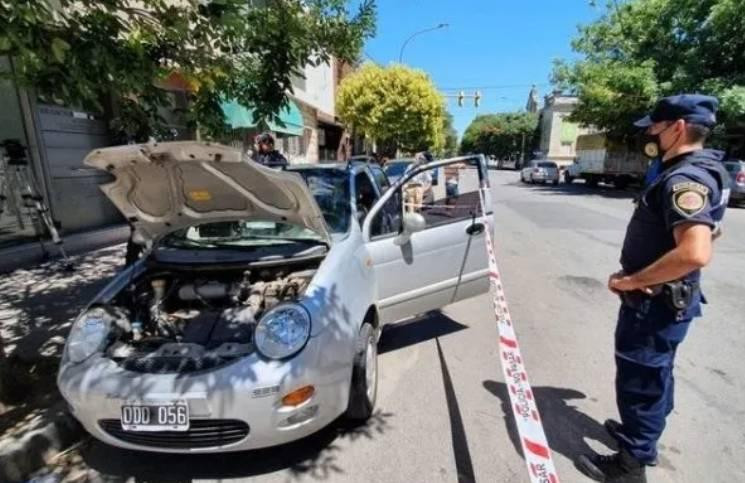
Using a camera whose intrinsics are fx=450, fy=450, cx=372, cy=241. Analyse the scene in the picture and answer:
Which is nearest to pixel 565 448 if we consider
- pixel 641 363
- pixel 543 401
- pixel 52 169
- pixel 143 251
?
pixel 543 401

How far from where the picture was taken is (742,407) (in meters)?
3.23

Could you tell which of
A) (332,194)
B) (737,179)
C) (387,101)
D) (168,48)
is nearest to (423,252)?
(332,194)

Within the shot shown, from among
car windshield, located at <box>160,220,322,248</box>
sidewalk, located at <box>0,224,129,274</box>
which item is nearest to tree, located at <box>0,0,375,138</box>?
car windshield, located at <box>160,220,322,248</box>

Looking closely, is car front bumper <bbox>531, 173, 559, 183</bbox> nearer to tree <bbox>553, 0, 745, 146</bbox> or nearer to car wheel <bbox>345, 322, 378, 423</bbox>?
tree <bbox>553, 0, 745, 146</bbox>

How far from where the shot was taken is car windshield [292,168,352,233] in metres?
3.58

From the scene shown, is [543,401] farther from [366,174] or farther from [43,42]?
[43,42]

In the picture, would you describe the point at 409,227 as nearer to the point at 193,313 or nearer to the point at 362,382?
the point at 362,382

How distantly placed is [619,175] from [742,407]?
2267 centimetres

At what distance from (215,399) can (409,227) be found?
193 cm

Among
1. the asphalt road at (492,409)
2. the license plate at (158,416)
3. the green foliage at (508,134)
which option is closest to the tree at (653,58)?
the asphalt road at (492,409)

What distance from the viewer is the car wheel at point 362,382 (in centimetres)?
280

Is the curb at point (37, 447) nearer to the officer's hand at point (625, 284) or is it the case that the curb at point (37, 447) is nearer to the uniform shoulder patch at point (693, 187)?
the officer's hand at point (625, 284)

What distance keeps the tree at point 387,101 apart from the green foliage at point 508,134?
43.8 metres

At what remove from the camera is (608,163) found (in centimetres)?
2377
